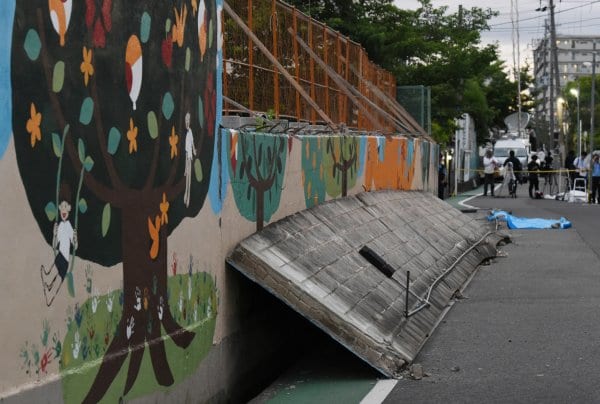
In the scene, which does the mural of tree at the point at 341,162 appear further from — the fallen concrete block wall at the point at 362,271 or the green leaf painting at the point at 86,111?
the green leaf painting at the point at 86,111

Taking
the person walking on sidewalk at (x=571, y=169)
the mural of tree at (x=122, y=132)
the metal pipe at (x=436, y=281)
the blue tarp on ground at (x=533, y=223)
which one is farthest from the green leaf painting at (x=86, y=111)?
the person walking on sidewalk at (x=571, y=169)

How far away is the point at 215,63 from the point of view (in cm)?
975

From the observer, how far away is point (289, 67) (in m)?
16.3

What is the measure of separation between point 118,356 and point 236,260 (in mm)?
2800

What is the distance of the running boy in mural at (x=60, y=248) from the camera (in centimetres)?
633

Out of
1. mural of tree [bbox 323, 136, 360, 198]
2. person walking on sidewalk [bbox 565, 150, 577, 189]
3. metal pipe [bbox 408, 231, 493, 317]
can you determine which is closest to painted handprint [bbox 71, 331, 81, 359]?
metal pipe [bbox 408, 231, 493, 317]

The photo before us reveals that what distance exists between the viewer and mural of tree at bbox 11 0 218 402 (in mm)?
6211

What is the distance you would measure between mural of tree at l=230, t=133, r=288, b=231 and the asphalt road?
195cm

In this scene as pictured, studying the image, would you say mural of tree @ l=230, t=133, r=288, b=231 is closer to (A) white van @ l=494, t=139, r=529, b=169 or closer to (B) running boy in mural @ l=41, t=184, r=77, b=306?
(B) running boy in mural @ l=41, t=184, r=77, b=306

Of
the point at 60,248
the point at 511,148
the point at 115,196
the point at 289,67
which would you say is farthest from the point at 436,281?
the point at 511,148

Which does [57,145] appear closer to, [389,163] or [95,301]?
[95,301]

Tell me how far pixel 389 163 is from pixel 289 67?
19.9ft

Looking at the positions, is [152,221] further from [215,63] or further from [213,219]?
[215,63]

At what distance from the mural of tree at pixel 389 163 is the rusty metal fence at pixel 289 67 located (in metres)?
0.63
